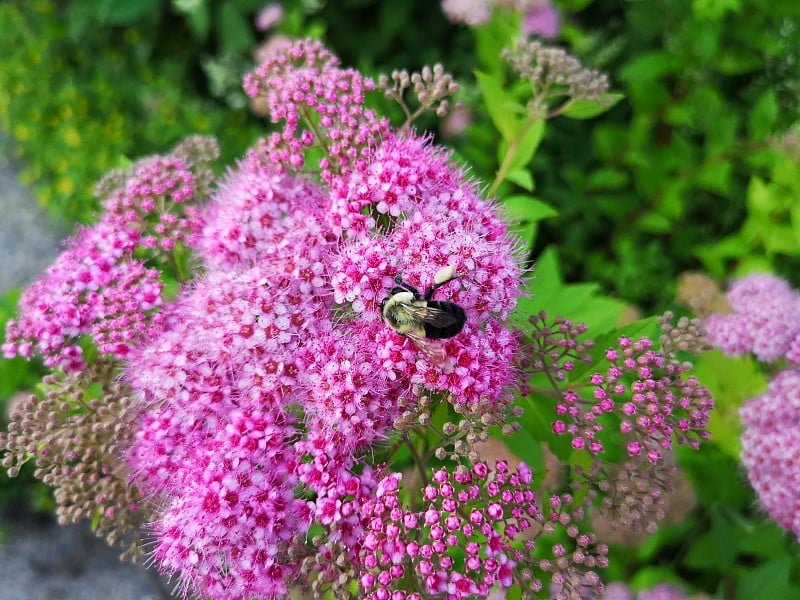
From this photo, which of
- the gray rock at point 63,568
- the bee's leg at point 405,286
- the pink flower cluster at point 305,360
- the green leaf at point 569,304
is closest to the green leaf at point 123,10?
the gray rock at point 63,568

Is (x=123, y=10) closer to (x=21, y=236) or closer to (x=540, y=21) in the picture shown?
(x=21, y=236)

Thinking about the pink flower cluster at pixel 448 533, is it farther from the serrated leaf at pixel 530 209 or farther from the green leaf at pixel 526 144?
the green leaf at pixel 526 144

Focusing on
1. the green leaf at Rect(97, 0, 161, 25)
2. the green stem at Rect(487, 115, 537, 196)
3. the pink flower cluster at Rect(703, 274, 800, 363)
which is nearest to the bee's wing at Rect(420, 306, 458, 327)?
the green stem at Rect(487, 115, 537, 196)

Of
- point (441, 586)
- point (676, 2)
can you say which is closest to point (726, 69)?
point (676, 2)

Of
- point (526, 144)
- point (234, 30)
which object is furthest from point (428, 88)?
point (234, 30)

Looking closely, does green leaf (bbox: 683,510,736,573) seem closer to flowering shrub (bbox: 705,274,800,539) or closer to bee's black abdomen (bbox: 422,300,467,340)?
flowering shrub (bbox: 705,274,800,539)

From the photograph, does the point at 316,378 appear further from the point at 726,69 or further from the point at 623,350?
the point at 726,69
